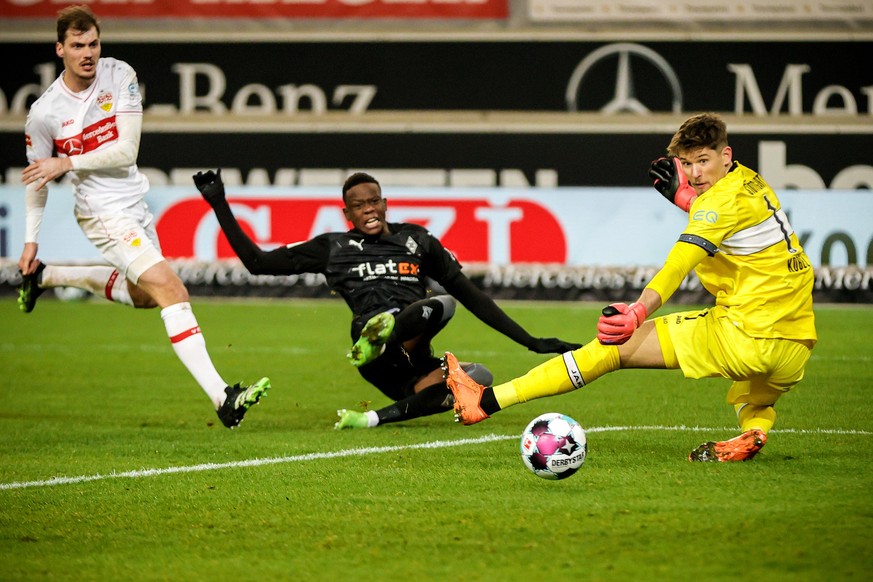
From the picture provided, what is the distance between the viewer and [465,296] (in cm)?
725

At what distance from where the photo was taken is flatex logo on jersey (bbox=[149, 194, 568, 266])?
14969mm

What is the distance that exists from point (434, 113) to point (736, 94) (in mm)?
3514

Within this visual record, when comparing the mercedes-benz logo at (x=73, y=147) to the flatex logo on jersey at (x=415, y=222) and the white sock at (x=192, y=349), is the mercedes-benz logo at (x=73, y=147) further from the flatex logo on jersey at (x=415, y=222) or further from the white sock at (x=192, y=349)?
the flatex logo on jersey at (x=415, y=222)

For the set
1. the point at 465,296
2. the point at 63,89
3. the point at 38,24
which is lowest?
the point at 465,296

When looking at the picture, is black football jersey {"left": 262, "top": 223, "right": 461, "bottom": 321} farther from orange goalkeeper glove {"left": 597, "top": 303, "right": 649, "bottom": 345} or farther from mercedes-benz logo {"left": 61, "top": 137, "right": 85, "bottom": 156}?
orange goalkeeper glove {"left": 597, "top": 303, "right": 649, "bottom": 345}

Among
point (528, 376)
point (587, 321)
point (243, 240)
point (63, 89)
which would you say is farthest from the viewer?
point (587, 321)

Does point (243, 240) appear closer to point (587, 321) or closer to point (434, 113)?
point (587, 321)

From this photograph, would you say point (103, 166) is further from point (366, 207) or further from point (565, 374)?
point (565, 374)

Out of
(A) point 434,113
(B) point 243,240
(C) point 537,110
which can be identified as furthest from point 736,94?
(B) point 243,240

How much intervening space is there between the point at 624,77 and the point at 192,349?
9.46 meters

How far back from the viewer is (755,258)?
5.71 m

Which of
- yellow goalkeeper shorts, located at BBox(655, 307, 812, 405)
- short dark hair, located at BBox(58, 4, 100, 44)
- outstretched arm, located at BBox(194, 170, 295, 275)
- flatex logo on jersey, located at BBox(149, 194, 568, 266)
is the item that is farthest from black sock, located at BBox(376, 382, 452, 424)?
flatex logo on jersey, located at BBox(149, 194, 568, 266)

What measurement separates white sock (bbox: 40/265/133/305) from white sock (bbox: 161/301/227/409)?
3.02 feet

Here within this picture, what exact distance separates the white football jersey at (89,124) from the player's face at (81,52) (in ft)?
0.48
